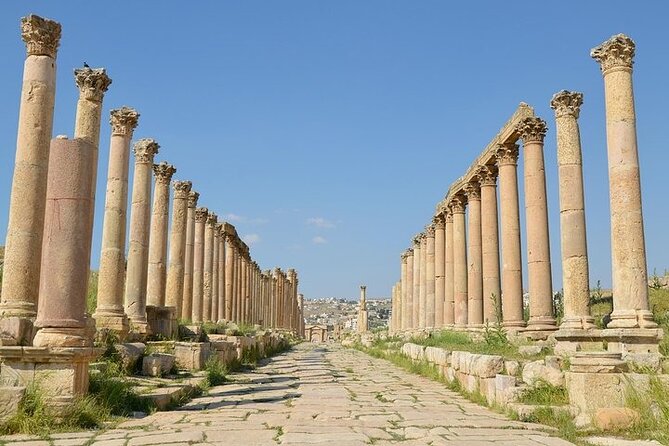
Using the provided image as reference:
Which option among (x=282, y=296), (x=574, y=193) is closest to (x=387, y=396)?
(x=574, y=193)

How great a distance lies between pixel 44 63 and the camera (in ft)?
40.7

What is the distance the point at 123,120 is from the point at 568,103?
10.6 metres

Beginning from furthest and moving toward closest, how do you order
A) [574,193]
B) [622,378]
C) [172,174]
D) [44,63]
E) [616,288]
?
[172,174] → [574,193] → [616,288] → [44,63] → [622,378]

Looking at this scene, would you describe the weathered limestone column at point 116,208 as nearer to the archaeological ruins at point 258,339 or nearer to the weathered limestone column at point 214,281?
the archaeological ruins at point 258,339

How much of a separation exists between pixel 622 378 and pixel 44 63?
1074 centimetres

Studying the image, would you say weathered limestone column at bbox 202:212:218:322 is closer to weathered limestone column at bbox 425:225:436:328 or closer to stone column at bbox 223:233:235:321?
stone column at bbox 223:233:235:321

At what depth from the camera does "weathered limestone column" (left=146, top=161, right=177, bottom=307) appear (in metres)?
20.1

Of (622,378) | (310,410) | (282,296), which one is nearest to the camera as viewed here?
(622,378)

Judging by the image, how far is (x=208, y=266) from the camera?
29625 millimetres

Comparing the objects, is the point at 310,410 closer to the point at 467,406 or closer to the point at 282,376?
the point at 467,406

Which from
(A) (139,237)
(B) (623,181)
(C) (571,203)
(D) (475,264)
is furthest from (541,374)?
(D) (475,264)

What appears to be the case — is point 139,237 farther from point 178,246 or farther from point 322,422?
point 322,422

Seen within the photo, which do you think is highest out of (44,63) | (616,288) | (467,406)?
(44,63)

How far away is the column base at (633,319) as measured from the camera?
1270 cm
